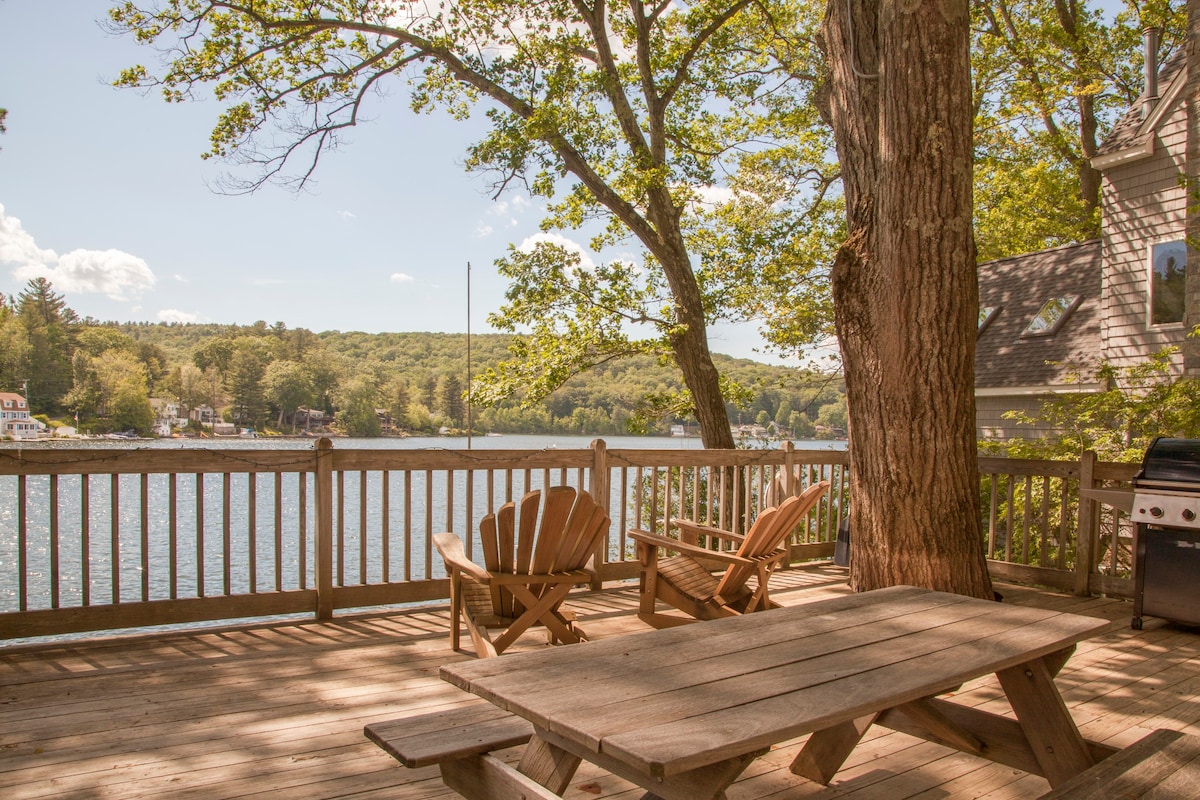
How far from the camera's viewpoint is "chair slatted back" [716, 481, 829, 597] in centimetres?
420

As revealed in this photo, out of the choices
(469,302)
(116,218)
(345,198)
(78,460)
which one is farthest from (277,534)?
(116,218)

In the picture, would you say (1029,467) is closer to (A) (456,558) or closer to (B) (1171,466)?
(B) (1171,466)

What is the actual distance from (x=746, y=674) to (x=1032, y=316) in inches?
557

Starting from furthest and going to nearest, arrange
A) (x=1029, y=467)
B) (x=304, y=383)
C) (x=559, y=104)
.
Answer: (x=304, y=383) → (x=559, y=104) → (x=1029, y=467)

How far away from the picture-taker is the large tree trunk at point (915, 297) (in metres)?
4.47

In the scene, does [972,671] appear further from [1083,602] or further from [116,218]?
[116,218]

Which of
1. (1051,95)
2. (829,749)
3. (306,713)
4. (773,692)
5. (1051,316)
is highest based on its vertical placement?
(1051,95)

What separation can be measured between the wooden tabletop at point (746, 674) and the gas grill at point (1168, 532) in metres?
2.98

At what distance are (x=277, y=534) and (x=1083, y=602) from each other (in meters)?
5.53

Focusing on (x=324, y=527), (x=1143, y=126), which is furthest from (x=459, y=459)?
(x=1143, y=126)

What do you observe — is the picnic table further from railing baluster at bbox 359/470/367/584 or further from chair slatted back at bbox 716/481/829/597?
railing baluster at bbox 359/470/367/584

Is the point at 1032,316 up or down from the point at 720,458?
up

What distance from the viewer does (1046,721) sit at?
96.4 inches

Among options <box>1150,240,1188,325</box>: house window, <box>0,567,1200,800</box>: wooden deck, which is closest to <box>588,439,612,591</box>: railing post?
<box>0,567,1200,800</box>: wooden deck
